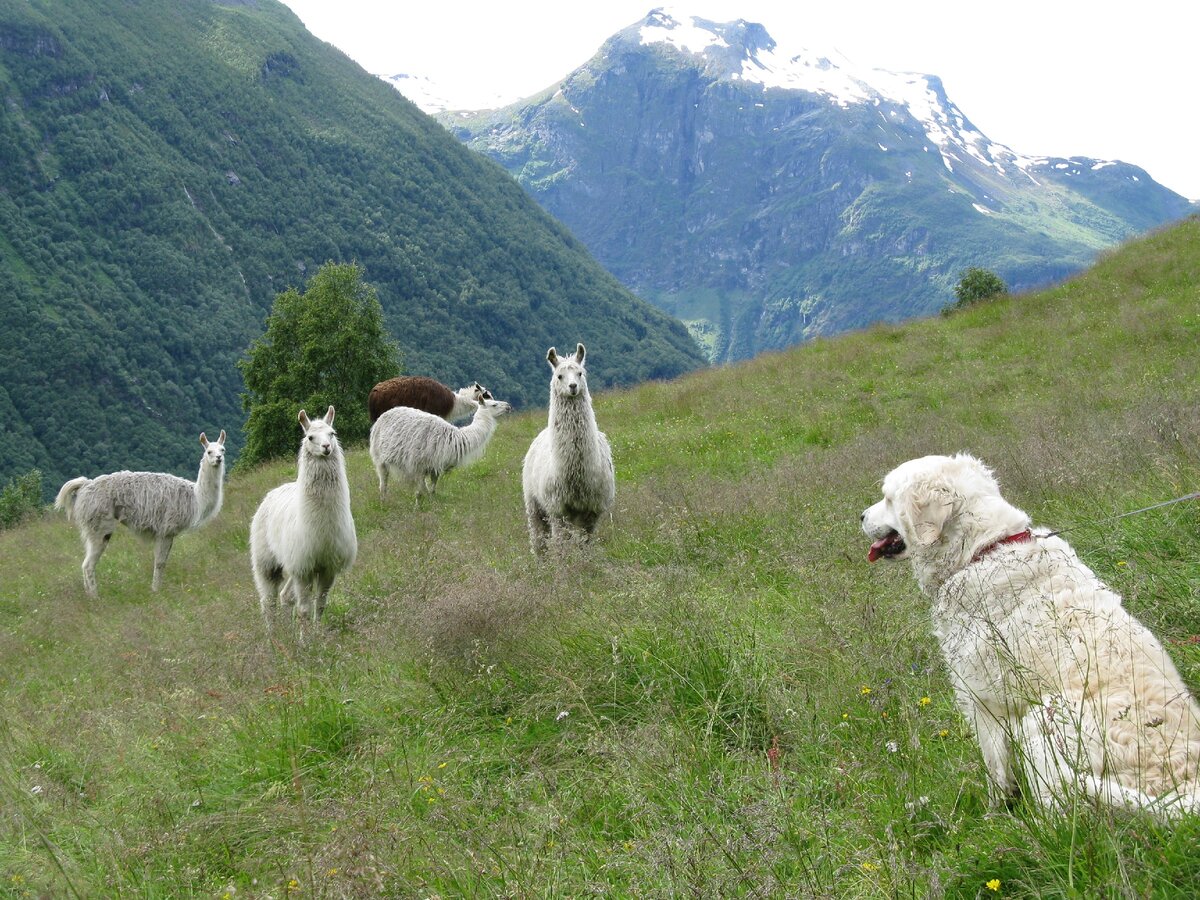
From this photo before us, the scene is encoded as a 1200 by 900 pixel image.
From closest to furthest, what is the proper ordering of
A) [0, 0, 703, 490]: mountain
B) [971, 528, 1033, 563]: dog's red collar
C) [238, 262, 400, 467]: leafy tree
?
[971, 528, 1033, 563]: dog's red collar, [238, 262, 400, 467]: leafy tree, [0, 0, 703, 490]: mountain

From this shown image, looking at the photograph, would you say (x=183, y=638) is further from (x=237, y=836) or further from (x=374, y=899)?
(x=374, y=899)

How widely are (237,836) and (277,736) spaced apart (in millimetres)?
849

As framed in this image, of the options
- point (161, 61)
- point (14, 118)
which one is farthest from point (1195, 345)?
point (161, 61)

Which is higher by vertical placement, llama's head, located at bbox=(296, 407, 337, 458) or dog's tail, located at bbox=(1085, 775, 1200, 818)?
dog's tail, located at bbox=(1085, 775, 1200, 818)

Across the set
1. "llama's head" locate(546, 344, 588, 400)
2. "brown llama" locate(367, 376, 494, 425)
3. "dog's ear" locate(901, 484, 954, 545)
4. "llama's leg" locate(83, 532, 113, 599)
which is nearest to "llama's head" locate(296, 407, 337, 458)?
"llama's head" locate(546, 344, 588, 400)

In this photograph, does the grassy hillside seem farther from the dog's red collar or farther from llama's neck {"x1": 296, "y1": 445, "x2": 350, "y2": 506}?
llama's neck {"x1": 296, "y1": 445, "x2": 350, "y2": 506}

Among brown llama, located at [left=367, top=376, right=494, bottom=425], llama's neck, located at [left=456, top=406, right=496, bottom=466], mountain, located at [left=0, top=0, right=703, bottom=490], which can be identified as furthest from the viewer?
mountain, located at [left=0, top=0, right=703, bottom=490]

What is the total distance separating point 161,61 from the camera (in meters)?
196

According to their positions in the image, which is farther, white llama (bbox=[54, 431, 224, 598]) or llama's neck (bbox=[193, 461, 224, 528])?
llama's neck (bbox=[193, 461, 224, 528])

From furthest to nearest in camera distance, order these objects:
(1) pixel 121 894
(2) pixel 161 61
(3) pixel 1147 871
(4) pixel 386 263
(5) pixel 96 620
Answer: (2) pixel 161 61 → (4) pixel 386 263 → (5) pixel 96 620 → (1) pixel 121 894 → (3) pixel 1147 871

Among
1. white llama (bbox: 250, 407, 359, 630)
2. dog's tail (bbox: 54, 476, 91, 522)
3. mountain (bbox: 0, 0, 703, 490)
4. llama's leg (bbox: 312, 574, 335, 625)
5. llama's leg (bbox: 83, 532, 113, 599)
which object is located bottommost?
mountain (bbox: 0, 0, 703, 490)

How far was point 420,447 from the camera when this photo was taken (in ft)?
53.4

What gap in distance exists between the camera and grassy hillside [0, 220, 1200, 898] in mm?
2566

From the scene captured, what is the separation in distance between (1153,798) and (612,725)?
2054 mm
